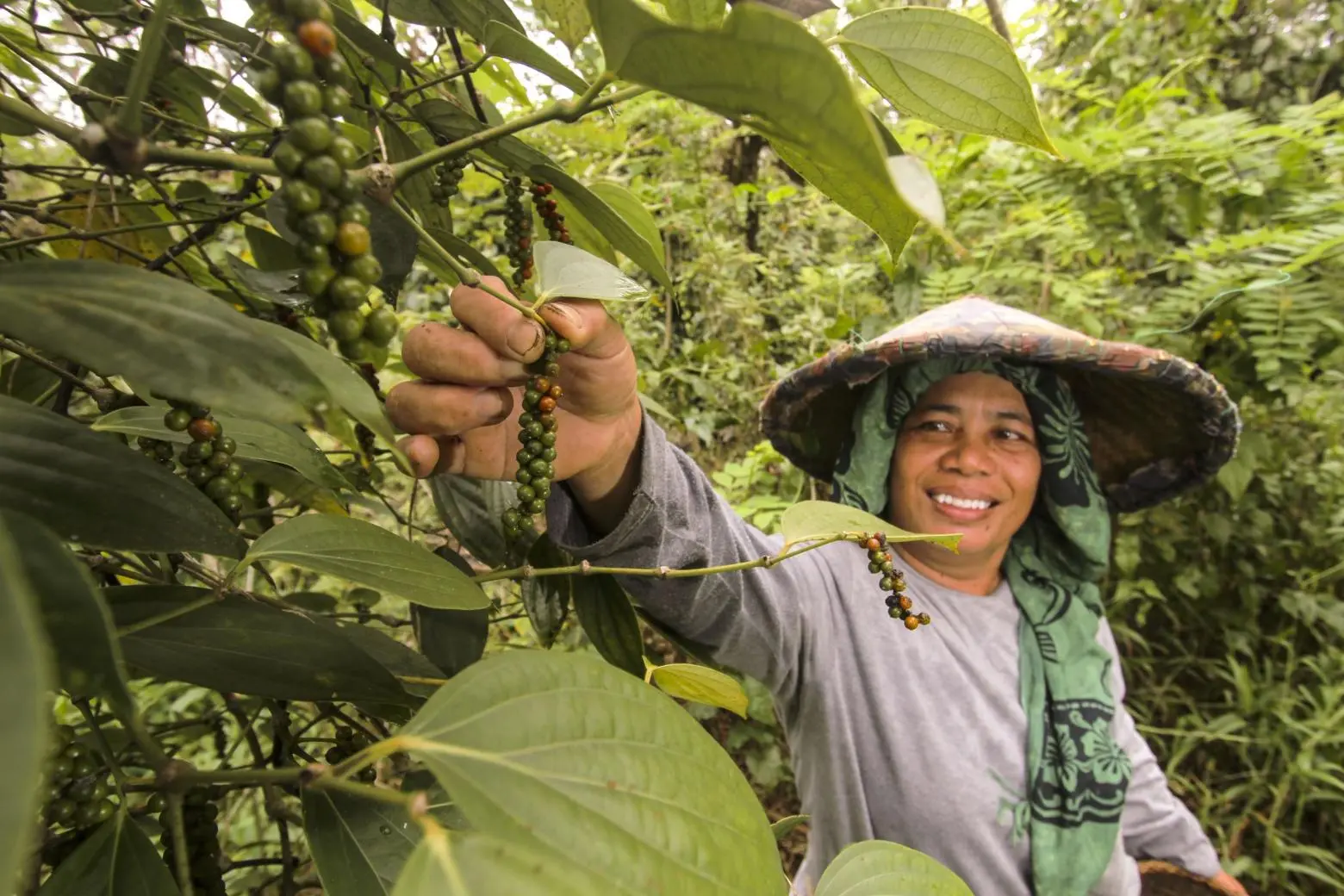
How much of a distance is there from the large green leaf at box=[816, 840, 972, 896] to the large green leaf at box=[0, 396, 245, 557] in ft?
1.24

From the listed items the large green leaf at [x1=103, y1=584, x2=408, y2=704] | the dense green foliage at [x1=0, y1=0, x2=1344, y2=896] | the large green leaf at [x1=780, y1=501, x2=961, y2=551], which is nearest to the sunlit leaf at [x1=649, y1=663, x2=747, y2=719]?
the dense green foliage at [x1=0, y1=0, x2=1344, y2=896]

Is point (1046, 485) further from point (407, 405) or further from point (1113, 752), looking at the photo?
point (407, 405)

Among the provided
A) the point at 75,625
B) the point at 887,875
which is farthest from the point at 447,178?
the point at 887,875

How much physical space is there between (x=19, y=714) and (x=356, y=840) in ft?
0.65

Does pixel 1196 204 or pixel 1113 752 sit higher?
pixel 1196 204

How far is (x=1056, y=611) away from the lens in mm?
1245

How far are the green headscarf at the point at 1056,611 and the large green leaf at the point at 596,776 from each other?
3.01 ft

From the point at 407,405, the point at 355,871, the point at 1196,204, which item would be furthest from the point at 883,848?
the point at 1196,204

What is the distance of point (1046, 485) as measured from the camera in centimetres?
127

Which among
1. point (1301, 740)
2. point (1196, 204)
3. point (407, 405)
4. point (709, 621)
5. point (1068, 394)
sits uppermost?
point (1196, 204)

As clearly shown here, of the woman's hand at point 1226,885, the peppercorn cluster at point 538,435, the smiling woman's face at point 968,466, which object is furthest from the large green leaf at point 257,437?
the woman's hand at point 1226,885

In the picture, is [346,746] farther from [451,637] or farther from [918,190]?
[918,190]

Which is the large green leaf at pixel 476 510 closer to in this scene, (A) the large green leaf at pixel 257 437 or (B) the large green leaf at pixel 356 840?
(A) the large green leaf at pixel 257 437

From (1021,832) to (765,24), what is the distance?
1188 mm
